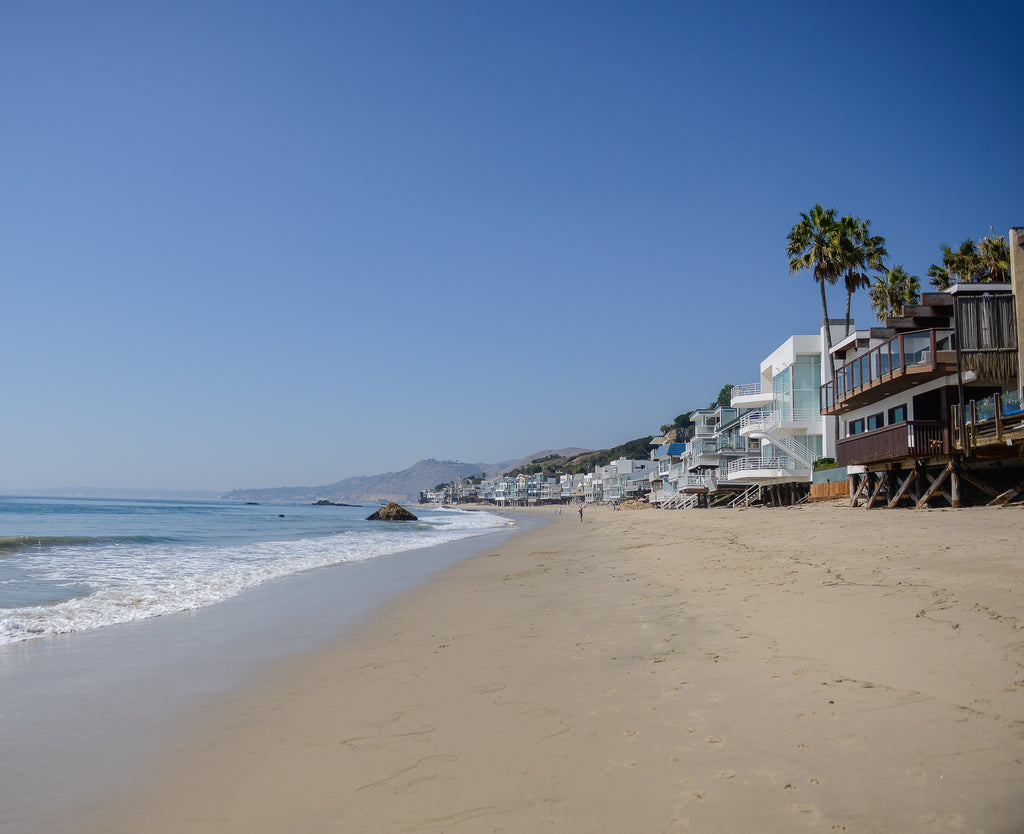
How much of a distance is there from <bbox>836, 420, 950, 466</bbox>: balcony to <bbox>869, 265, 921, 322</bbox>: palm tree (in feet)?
59.9

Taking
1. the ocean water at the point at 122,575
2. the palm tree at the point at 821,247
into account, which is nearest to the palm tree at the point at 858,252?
the palm tree at the point at 821,247

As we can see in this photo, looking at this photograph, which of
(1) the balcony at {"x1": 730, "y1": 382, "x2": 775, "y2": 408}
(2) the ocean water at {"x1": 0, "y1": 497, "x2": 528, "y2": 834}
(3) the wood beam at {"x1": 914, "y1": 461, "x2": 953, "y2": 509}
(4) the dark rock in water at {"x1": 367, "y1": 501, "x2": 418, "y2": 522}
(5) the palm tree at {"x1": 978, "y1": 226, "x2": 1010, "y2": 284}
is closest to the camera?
(2) the ocean water at {"x1": 0, "y1": 497, "x2": 528, "y2": 834}

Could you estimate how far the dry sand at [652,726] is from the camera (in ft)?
10.9

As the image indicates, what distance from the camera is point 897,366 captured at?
21125 mm

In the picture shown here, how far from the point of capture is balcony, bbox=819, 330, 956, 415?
19.8 meters

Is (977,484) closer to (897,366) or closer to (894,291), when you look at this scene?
(897,366)

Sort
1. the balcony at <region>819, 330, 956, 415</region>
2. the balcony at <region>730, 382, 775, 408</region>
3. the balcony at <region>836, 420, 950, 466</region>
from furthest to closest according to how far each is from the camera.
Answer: the balcony at <region>730, 382, 775, 408</region>
the balcony at <region>819, 330, 956, 415</region>
the balcony at <region>836, 420, 950, 466</region>

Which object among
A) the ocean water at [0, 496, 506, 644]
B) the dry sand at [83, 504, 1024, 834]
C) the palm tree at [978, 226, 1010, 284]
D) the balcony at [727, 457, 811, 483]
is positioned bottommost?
the ocean water at [0, 496, 506, 644]

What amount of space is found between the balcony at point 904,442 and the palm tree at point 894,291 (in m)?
18.3

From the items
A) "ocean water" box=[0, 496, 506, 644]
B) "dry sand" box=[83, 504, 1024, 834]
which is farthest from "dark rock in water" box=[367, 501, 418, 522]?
"dry sand" box=[83, 504, 1024, 834]

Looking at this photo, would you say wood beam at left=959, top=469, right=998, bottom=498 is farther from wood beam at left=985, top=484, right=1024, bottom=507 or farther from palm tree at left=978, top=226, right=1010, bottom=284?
→ palm tree at left=978, top=226, right=1010, bottom=284

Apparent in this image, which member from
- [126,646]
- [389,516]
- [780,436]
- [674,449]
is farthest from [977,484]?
[674,449]

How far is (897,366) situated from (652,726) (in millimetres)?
20330

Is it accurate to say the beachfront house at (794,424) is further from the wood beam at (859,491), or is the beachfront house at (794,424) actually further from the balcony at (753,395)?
the wood beam at (859,491)
